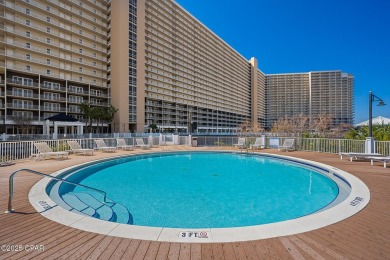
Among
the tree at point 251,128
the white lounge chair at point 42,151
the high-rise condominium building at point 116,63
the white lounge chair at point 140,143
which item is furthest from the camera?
the tree at point 251,128

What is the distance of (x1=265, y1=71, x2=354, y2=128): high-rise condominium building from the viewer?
4537 inches

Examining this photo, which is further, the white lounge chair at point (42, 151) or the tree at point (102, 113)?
the tree at point (102, 113)

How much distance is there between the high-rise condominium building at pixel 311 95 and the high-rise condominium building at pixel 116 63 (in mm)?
49946

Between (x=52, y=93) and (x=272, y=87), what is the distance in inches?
4902

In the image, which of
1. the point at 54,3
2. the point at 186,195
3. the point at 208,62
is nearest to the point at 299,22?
the point at 208,62

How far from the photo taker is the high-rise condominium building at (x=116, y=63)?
37.6m

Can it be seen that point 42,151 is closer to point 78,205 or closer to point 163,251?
point 78,205

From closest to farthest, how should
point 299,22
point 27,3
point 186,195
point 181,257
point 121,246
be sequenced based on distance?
point 181,257
point 121,246
point 186,195
point 27,3
point 299,22

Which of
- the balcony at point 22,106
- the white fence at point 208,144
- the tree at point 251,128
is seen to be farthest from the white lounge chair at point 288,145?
the balcony at point 22,106

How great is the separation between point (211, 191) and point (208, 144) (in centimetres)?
A: 1350

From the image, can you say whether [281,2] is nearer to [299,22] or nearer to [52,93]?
[299,22]

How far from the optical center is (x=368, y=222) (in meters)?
3.75

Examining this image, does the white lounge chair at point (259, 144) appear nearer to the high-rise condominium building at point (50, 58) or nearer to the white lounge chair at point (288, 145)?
the white lounge chair at point (288, 145)

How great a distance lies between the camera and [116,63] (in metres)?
50.1
